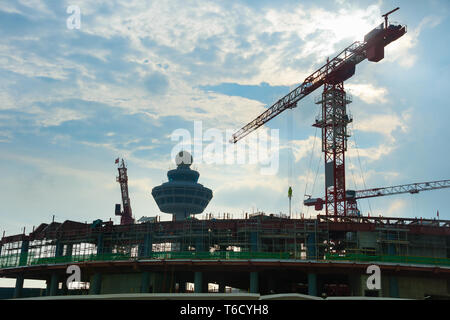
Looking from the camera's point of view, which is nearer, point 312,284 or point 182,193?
point 312,284

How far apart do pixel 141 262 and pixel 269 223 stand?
21450 millimetres

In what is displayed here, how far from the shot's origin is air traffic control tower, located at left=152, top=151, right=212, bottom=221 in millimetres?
161875

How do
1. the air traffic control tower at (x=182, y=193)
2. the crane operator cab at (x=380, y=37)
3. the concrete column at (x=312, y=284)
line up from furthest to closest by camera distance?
the air traffic control tower at (x=182, y=193), the crane operator cab at (x=380, y=37), the concrete column at (x=312, y=284)

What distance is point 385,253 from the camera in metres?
71.6

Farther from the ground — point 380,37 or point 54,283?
point 380,37

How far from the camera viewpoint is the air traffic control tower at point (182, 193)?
161875mm

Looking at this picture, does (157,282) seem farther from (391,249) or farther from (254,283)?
(391,249)

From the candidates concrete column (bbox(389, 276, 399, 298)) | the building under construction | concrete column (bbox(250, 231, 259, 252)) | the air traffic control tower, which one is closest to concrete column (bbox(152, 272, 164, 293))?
the building under construction

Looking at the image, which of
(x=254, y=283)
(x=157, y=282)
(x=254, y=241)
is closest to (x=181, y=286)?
(x=157, y=282)

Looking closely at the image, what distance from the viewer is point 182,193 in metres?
162

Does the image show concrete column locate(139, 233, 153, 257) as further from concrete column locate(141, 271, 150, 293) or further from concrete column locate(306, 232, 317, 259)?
concrete column locate(306, 232, 317, 259)

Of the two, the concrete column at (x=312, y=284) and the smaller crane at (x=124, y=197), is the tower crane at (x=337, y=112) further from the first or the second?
the smaller crane at (x=124, y=197)

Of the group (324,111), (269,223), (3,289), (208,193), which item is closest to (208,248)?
(269,223)

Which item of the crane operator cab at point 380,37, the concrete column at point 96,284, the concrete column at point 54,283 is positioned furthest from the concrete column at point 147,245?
the crane operator cab at point 380,37
